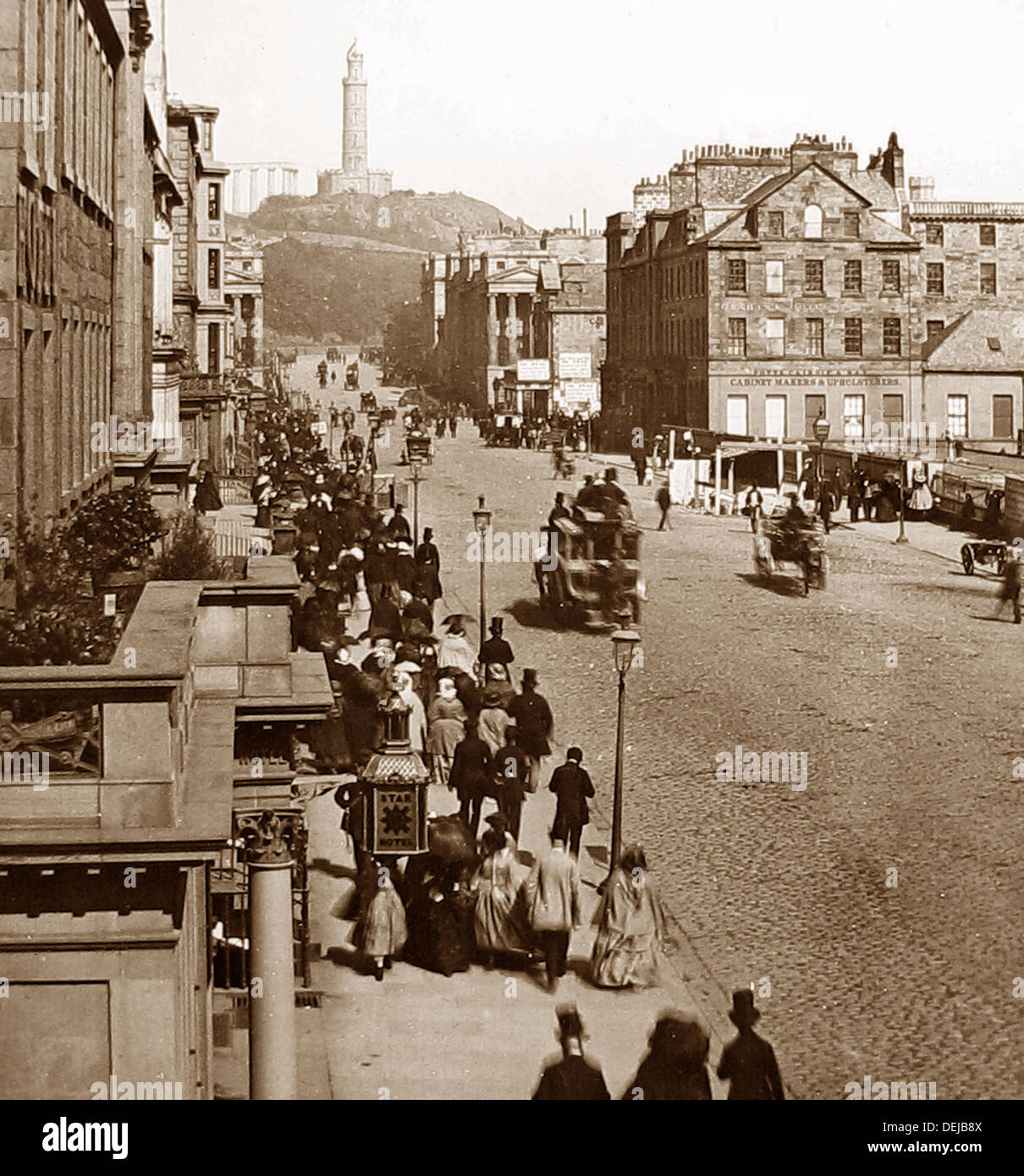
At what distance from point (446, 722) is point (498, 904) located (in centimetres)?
477

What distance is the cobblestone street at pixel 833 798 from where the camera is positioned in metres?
14.2

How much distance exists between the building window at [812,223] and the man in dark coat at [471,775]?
55.1 m

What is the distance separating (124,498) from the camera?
63.1 feet

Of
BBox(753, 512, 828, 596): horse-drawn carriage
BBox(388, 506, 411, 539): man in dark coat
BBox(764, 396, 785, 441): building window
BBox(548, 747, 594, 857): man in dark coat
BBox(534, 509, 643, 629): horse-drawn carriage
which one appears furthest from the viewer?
BBox(764, 396, 785, 441): building window

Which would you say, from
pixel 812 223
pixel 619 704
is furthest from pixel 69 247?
pixel 812 223

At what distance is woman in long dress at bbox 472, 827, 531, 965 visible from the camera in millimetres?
15297

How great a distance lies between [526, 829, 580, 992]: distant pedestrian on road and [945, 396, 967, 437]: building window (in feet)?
188

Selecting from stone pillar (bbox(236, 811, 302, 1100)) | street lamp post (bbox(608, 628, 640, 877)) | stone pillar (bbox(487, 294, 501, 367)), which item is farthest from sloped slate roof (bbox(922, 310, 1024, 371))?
stone pillar (bbox(236, 811, 302, 1100))

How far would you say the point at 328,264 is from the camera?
177 metres

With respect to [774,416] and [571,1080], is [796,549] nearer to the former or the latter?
[571,1080]

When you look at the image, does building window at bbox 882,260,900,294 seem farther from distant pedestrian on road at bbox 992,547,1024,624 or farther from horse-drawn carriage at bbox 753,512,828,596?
distant pedestrian on road at bbox 992,547,1024,624

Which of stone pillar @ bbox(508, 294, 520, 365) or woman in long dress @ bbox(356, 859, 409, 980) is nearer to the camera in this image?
woman in long dress @ bbox(356, 859, 409, 980)

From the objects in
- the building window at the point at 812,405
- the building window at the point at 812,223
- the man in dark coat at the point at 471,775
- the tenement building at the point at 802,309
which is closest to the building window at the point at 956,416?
the tenement building at the point at 802,309
